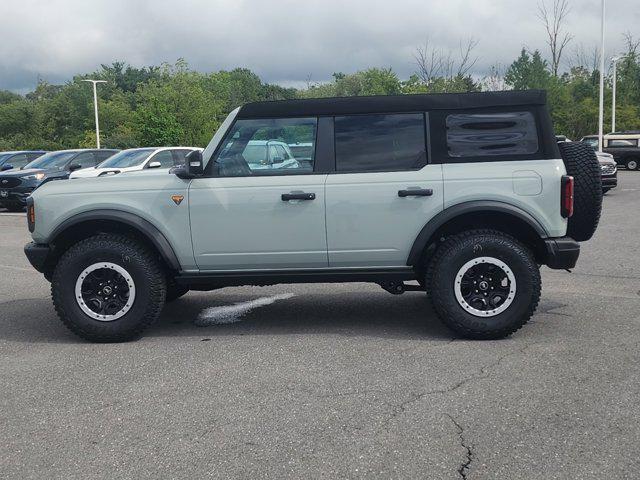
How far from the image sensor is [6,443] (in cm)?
383

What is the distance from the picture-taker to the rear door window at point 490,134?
567 cm

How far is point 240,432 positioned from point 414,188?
255cm

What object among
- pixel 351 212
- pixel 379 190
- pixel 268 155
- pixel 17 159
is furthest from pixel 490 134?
pixel 17 159

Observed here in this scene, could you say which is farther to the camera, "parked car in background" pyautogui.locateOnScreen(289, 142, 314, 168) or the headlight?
the headlight

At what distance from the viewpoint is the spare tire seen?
575cm

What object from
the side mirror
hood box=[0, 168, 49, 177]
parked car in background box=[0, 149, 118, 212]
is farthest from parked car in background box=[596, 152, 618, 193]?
the side mirror

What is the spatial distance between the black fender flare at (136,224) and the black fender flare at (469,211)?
1993 mm

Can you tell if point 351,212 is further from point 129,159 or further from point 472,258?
point 129,159

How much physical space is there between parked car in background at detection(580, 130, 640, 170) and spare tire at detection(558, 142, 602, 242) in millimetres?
29788

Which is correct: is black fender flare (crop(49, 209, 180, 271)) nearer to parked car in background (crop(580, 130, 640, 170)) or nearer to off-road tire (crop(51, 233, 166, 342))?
off-road tire (crop(51, 233, 166, 342))

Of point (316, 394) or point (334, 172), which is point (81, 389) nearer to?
point (316, 394)

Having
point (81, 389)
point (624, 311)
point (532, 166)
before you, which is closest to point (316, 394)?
point (81, 389)

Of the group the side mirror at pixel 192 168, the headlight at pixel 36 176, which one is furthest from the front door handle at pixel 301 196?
the headlight at pixel 36 176

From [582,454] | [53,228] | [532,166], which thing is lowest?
[582,454]
